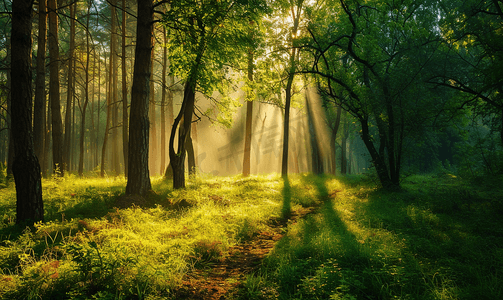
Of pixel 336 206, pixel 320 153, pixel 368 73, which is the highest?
pixel 368 73

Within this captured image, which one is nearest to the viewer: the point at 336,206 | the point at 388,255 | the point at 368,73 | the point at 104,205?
the point at 388,255

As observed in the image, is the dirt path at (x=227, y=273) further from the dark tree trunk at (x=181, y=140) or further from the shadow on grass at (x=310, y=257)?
the dark tree trunk at (x=181, y=140)

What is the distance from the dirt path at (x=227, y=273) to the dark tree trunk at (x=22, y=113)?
411 centimetres

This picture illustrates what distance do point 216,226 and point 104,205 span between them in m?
3.62

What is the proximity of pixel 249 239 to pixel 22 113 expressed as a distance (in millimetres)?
5677

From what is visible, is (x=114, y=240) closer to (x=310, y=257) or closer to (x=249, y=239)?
(x=249, y=239)

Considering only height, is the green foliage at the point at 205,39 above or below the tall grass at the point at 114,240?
above

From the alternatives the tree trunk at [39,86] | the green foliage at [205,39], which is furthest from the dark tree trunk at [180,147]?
the tree trunk at [39,86]

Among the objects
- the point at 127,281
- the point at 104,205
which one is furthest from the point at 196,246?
the point at 104,205

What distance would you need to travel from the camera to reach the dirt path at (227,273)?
12.7 ft

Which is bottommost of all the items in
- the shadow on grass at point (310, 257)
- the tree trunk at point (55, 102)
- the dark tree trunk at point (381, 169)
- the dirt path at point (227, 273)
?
the dirt path at point (227, 273)

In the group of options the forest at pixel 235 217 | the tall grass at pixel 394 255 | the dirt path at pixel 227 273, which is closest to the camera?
the tall grass at pixel 394 255

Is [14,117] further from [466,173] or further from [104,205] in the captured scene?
[466,173]

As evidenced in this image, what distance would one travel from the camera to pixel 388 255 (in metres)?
4.52
